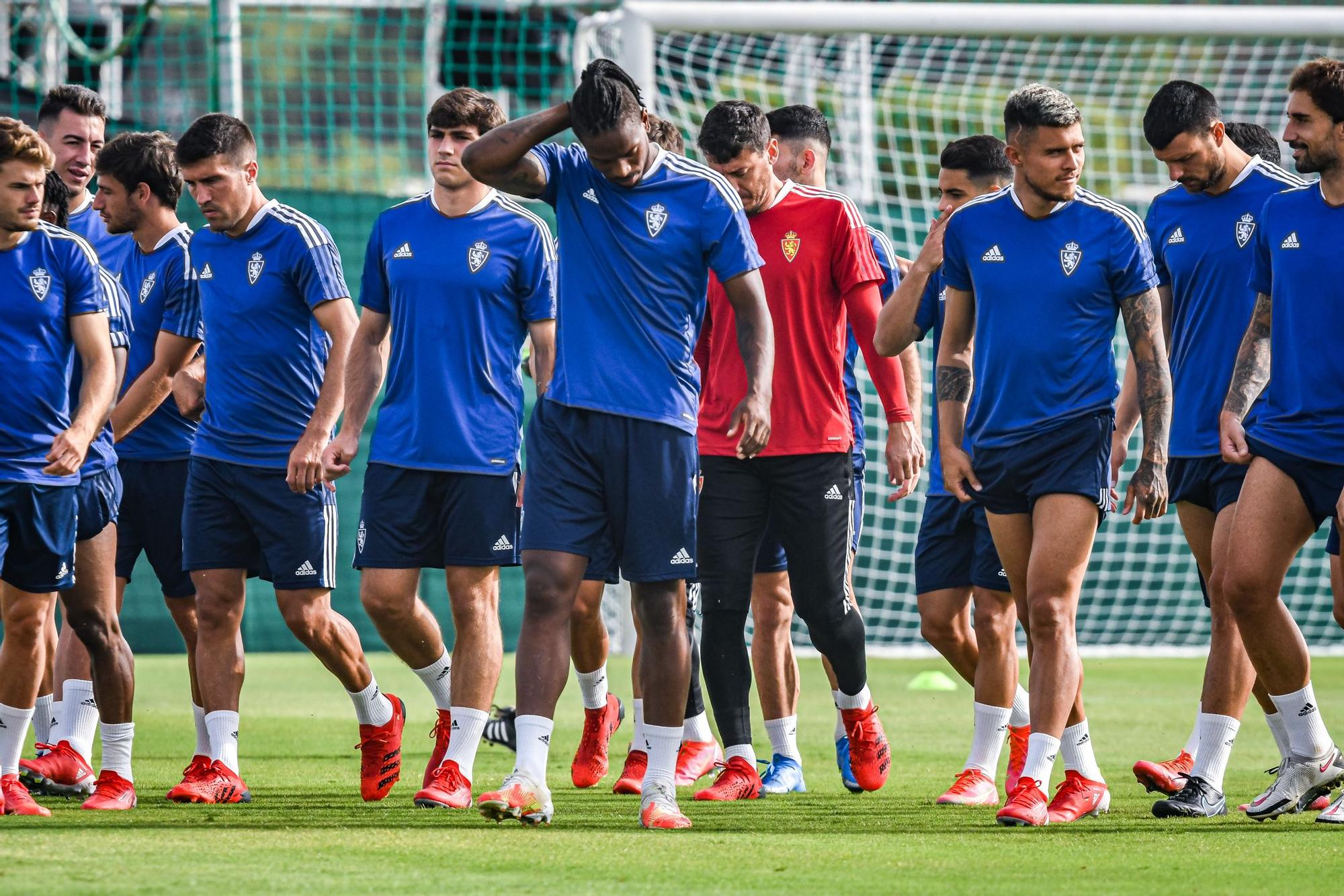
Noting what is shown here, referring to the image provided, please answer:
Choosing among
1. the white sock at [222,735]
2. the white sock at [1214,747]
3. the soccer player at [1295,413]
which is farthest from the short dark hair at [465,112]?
the white sock at [1214,747]

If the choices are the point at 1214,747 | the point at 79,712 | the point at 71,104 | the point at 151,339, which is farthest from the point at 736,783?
the point at 71,104

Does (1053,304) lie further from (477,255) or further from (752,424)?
(477,255)

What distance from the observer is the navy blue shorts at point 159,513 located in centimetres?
729

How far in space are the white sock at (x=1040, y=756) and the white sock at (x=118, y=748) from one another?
10.1 ft

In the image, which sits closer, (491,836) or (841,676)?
(491,836)

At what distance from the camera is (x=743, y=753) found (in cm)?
686

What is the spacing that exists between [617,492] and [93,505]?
201 centimetres

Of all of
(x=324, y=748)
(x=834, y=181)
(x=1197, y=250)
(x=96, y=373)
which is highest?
(x=834, y=181)

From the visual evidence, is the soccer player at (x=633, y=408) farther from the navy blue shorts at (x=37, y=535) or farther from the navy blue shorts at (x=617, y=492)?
the navy blue shorts at (x=37, y=535)

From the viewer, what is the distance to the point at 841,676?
7.19 meters

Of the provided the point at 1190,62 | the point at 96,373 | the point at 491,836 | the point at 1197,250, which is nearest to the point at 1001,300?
the point at 1197,250

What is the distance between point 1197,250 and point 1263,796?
6.46 feet

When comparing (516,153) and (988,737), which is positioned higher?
(516,153)

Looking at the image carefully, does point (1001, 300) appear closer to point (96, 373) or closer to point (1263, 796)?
point (1263, 796)
